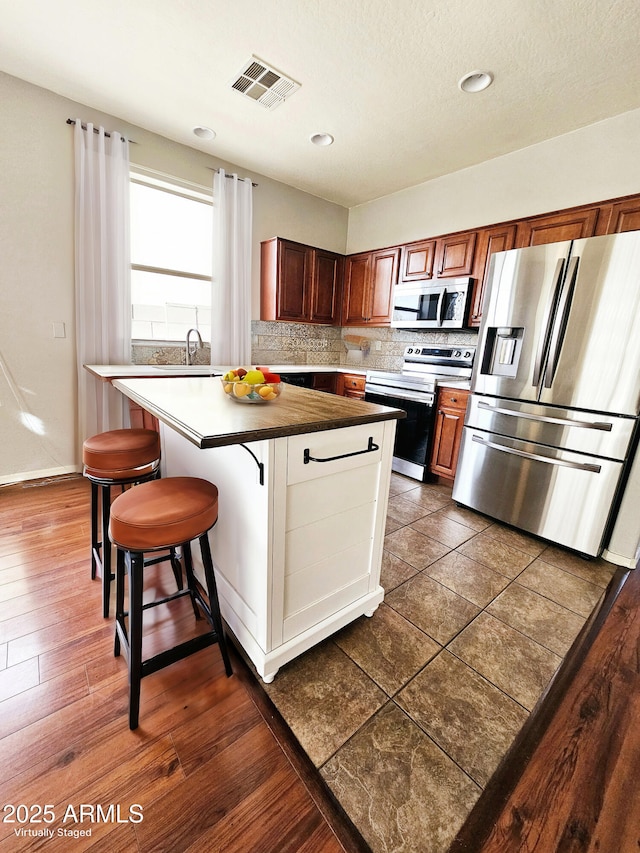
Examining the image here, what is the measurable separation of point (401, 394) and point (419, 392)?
19 centimetres

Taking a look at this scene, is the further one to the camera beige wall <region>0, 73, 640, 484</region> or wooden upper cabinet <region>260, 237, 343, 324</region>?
wooden upper cabinet <region>260, 237, 343, 324</region>

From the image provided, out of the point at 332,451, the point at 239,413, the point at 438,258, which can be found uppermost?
the point at 438,258

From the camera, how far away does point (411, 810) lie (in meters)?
0.99

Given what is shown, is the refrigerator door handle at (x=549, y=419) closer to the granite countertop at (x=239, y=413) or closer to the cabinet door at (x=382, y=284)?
the granite countertop at (x=239, y=413)

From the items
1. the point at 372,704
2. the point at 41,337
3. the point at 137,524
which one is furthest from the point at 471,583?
the point at 41,337

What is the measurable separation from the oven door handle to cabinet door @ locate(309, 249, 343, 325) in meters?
1.19

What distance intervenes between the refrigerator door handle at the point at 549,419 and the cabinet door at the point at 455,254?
1.48 metres

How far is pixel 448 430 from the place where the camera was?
3.14 metres

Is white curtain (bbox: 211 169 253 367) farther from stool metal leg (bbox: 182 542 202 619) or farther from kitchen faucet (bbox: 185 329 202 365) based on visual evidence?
stool metal leg (bbox: 182 542 202 619)

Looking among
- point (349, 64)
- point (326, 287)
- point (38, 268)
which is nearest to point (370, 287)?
point (326, 287)

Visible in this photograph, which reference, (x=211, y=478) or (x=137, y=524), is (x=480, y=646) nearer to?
(x=211, y=478)

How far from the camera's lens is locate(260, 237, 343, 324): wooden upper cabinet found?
382cm

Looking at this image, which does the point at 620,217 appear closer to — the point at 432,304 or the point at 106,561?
the point at 432,304

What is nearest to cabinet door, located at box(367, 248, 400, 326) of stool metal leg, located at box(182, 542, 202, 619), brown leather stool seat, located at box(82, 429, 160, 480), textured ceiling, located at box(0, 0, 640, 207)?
textured ceiling, located at box(0, 0, 640, 207)
